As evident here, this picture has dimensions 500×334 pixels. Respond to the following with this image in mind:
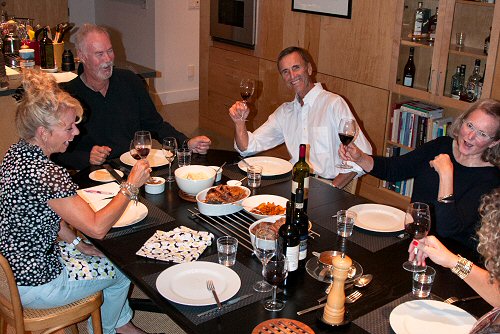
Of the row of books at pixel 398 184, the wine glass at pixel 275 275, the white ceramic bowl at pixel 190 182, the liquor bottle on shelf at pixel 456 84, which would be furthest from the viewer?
the row of books at pixel 398 184

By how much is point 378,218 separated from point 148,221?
909 mm

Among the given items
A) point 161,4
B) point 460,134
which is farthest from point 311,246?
point 161,4

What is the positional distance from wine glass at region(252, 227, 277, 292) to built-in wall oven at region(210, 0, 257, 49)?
349cm

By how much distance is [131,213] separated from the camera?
7.30ft

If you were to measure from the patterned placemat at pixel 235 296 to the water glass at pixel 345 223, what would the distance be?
0.42 meters

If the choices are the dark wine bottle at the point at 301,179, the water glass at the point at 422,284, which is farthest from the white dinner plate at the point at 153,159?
the water glass at the point at 422,284

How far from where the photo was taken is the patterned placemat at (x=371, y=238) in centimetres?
206

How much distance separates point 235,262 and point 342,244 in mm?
407

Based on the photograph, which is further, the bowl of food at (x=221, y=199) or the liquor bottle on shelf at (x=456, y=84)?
the liquor bottle on shelf at (x=456, y=84)

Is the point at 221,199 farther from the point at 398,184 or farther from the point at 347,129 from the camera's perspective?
the point at 398,184

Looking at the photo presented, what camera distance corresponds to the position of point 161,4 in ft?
21.4

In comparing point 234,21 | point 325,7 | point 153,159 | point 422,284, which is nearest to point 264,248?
point 422,284

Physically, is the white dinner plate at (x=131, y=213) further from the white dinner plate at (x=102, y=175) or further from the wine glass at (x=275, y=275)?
the wine glass at (x=275, y=275)

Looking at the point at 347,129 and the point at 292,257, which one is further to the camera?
the point at 347,129
